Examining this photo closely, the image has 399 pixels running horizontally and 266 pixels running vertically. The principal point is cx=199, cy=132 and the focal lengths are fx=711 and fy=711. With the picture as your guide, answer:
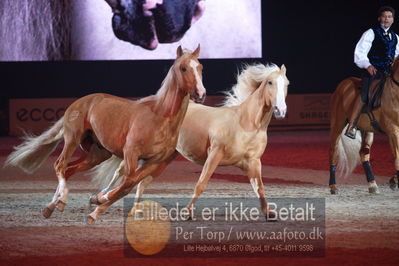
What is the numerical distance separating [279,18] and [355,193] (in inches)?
498

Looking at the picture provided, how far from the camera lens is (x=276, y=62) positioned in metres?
21.6

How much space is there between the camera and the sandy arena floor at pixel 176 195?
5414 millimetres

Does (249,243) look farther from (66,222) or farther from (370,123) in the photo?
(370,123)

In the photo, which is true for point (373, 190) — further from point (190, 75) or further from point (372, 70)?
point (190, 75)

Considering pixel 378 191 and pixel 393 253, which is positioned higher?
pixel 393 253

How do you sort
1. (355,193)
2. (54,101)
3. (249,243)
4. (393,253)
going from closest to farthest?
(393,253) → (249,243) → (355,193) → (54,101)

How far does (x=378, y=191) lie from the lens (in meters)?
9.55

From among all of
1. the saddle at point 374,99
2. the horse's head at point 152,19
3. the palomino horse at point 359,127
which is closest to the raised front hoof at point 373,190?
the palomino horse at point 359,127

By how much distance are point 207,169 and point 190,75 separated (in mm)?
1130

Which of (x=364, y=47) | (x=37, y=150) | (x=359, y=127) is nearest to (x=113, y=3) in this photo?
(x=364, y=47)

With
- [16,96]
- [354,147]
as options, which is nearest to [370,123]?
[354,147]

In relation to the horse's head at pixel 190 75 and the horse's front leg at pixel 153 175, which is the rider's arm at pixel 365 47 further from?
the horse's head at pixel 190 75

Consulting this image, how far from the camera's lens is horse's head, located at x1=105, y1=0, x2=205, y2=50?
1816 cm

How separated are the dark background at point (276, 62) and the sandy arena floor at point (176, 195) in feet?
25.0
